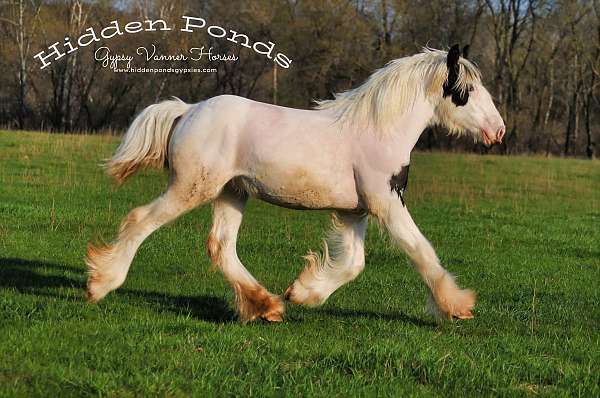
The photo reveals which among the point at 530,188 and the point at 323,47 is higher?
the point at 323,47

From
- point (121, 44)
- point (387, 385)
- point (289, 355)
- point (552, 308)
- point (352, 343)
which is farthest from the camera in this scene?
point (121, 44)

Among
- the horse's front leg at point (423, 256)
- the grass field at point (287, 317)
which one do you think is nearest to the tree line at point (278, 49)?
the grass field at point (287, 317)

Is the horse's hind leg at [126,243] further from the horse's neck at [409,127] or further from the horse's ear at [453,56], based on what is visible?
the horse's ear at [453,56]

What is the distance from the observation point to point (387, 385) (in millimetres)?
4422

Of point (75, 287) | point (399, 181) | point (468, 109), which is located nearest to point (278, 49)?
point (75, 287)

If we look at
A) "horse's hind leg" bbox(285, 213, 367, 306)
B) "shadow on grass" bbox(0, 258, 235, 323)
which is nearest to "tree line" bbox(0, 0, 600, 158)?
"shadow on grass" bbox(0, 258, 235, 323)

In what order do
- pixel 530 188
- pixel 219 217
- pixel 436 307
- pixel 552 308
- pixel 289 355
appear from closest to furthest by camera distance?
pixel 289 355, pixel 436 307, pixel 219 217, pixel 552 308, pixel 530 188

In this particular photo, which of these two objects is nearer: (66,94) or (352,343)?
(352,343)

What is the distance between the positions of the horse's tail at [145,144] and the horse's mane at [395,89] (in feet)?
4.40

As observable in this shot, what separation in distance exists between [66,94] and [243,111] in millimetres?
39271

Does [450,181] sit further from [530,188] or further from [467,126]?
[467,126]

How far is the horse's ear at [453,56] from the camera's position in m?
6.13

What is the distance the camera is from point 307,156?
5977 mm

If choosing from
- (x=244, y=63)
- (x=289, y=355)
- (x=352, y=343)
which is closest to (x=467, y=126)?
(x=352, y=343)
